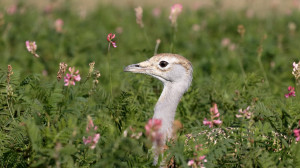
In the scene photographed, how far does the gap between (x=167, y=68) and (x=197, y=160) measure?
1.36m

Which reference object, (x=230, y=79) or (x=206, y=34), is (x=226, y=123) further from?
Result: (x=206, y=34)

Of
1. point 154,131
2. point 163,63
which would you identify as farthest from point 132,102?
point 154,131

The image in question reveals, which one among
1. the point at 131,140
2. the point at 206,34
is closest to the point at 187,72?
the point at 131,140

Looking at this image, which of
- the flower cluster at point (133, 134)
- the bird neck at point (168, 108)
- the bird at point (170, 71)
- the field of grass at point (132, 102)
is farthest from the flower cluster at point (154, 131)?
the bird at point (170, 71)

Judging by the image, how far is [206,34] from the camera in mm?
10227

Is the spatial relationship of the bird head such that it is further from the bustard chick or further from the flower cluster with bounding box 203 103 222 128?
the flower cluster with bounding box 203 103 222 128

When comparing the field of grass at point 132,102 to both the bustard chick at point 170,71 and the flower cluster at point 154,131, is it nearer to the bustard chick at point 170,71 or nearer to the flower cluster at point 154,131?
the flower cluster at point 154,131

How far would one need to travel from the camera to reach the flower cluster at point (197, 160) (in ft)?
10.0

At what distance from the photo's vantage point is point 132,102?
4.48 m

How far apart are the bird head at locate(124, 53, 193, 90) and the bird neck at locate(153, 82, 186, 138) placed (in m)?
0.10

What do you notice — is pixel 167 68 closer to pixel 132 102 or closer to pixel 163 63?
pixel 163 63

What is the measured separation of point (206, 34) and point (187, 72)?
6078 mm

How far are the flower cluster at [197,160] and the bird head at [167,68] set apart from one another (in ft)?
3.91

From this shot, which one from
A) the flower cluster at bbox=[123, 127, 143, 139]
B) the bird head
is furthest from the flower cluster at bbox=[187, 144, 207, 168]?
the bird head
